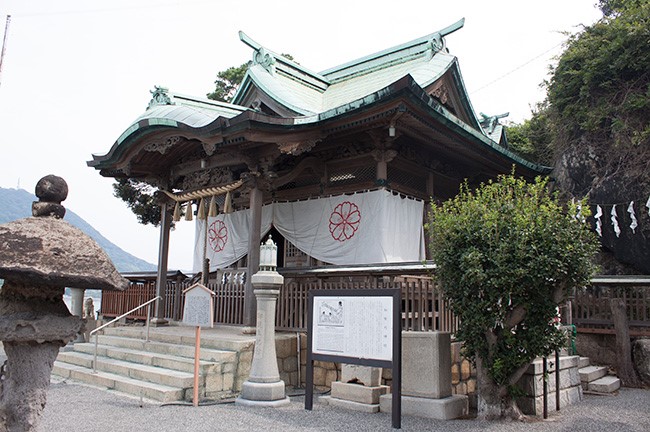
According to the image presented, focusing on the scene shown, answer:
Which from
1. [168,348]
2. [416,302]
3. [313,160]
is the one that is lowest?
[168,348]

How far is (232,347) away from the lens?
26.6 feet

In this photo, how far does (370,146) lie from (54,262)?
842cm

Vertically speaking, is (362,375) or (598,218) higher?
(598,218)

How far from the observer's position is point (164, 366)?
8.25 metres

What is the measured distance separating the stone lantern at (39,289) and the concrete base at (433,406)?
4.36 m

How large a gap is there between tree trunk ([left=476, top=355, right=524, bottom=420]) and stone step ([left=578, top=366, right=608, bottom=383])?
330 cm

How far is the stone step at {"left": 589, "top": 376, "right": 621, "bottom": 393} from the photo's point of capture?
8602mm

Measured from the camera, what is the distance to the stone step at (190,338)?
8.13m

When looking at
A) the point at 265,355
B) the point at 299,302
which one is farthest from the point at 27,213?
the point at 265,355

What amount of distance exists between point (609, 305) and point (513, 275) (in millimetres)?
5771

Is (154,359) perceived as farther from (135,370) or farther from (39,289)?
(39,289)

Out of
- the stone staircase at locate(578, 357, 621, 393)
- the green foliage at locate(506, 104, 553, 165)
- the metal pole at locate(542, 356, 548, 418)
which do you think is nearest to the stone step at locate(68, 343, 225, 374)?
the metal pole at locate(542, 356, 548, 418)

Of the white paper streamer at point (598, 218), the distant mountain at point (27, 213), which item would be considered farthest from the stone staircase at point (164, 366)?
the distant mountain at point (27, 213)

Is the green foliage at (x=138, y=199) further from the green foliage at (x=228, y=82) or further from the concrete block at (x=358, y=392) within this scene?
the concrete block at (x=358, y=392)
